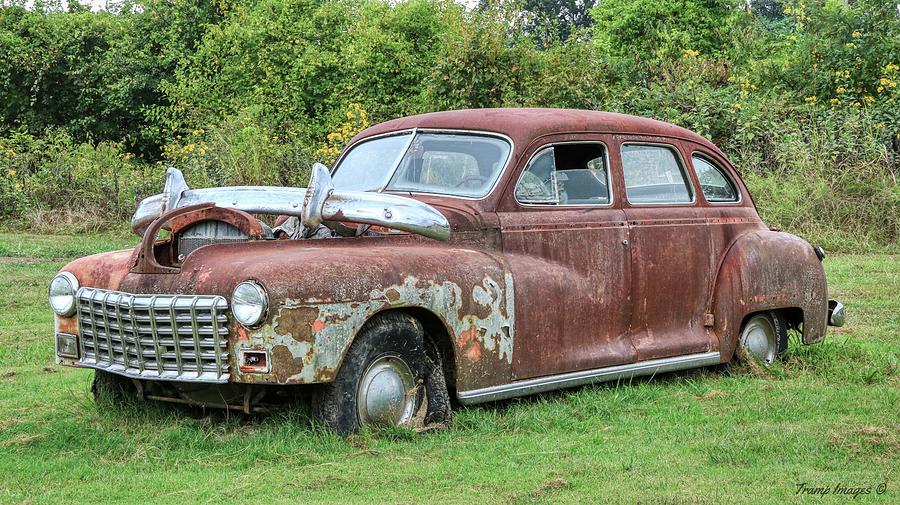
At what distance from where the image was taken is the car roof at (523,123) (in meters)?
6.58

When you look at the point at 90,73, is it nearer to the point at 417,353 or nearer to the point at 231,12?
the point at 231,12

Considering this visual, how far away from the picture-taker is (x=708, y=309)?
7270mm

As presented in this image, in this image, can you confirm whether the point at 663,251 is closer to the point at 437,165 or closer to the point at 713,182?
the point at 713,182

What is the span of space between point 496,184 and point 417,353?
1.20 m

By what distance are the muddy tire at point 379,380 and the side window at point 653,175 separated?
6.52 feet

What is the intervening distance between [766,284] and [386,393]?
3.07 meters

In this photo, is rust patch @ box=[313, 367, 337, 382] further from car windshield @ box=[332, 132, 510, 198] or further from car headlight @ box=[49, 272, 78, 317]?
car windshield @ box=[332, 132, 510, 198]

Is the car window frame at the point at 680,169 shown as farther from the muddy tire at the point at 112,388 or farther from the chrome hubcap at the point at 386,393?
the muddy tire at the point at 112,388

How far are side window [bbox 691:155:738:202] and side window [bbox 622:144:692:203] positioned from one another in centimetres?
19

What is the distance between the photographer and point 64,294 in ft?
19.3

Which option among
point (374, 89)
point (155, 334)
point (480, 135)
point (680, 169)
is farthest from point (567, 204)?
→ point (374, 89)

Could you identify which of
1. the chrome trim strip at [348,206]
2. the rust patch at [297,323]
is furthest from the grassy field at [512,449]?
the chrome trim strip at [348,206]

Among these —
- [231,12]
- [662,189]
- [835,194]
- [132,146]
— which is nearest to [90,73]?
[132,146]

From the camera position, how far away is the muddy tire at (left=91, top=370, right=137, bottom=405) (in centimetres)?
611
